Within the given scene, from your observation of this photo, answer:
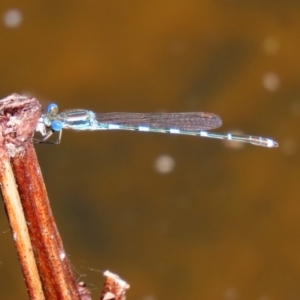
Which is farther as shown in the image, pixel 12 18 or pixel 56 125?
pixel 12 18

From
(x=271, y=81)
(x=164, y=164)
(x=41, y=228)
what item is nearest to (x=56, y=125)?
(x=41, y=228)

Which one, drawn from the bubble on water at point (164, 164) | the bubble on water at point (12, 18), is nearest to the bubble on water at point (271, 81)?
the bubble on water at point (164, 164)

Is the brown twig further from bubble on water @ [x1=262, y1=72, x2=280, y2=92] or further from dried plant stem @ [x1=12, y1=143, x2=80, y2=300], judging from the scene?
bubble on water @ [x1=262, y1=72, x2=280, y2=92]

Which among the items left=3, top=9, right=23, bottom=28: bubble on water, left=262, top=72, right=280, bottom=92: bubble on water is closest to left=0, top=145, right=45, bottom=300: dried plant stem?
left=262, top=72, right=280, bottom=92: bubble on water

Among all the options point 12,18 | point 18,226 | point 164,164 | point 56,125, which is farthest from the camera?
point 12,18

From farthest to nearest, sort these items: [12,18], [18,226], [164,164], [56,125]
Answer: [12,18] → [164,164] → [56,125] → [18,226]

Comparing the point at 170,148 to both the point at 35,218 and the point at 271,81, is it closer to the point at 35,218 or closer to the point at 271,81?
the point at 271,81

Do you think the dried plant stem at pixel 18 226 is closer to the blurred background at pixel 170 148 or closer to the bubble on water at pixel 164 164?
the blurred background at pixel 170 148

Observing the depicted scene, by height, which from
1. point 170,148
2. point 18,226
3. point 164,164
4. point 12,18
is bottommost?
point 18,226
